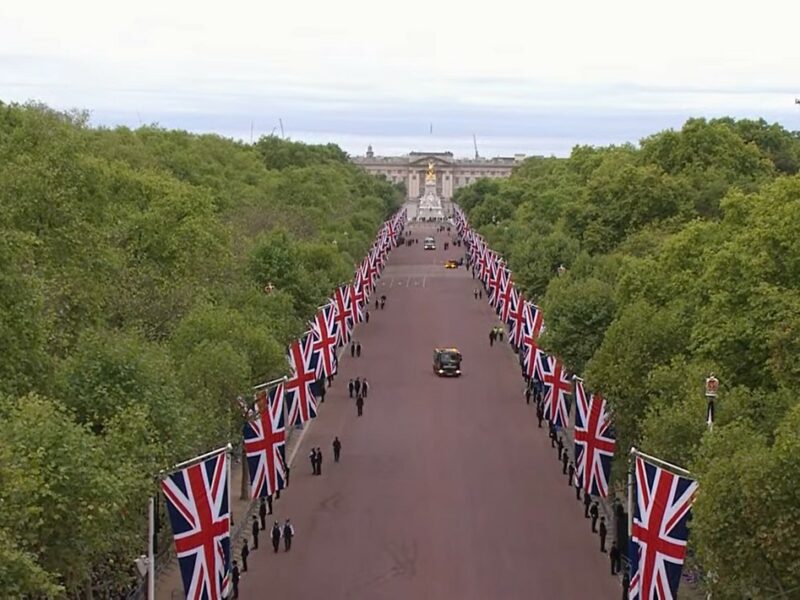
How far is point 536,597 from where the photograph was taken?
94.3ft

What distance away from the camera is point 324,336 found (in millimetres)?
46594

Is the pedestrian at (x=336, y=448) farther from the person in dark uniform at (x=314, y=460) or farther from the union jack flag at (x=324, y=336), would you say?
the union jack flag at (x=324, y=336)

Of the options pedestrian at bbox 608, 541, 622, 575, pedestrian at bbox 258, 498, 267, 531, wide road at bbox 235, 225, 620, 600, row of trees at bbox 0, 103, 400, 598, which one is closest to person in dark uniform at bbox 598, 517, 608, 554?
wide road at bbox 235, 225, 620, 600

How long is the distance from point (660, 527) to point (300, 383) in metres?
18.8

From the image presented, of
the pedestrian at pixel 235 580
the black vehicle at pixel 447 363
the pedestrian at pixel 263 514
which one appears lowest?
the black vehicle at pixel 447 363

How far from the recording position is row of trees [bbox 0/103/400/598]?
60.9 ft

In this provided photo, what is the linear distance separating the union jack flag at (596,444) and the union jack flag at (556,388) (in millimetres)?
6856

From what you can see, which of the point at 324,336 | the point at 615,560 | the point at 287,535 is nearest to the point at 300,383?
the point at 287,535

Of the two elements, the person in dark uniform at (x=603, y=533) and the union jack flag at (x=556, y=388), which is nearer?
the person in dark uniform at (x=603, y=533)

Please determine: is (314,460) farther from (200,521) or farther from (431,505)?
(200,521)

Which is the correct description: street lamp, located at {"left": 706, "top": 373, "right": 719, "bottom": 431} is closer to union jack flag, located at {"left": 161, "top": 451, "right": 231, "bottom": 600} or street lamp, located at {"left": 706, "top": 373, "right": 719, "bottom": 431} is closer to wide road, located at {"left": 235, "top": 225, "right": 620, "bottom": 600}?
wide road, located at {"left": 235, "top": 225, "right": 620, "bottom": 600}

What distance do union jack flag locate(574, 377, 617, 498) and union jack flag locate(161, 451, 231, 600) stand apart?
11739mm

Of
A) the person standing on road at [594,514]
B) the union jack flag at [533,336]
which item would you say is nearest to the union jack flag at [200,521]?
the person standing on road at [594,514]

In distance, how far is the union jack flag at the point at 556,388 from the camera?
4016 centimetres
